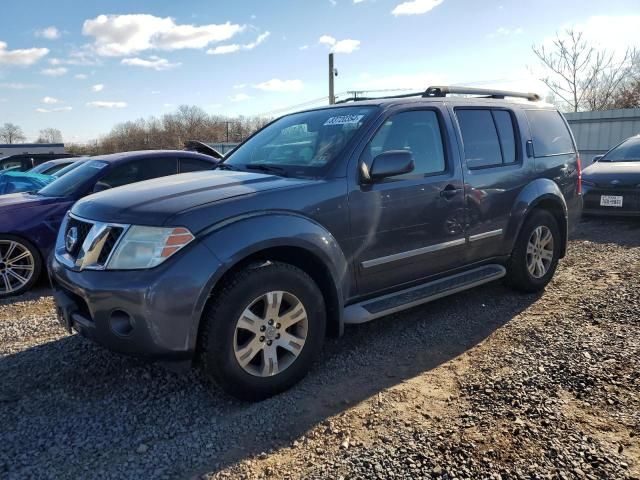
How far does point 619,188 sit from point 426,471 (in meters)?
7.53

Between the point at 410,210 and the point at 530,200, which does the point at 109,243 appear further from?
the point at 530,200

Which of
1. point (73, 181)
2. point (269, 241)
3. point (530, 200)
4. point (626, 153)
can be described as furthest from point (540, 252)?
point (626, 153)

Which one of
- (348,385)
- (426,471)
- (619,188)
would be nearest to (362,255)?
(348,385)

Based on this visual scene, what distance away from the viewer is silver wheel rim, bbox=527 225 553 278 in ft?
16.2

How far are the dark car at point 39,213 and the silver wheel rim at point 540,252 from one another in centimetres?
344

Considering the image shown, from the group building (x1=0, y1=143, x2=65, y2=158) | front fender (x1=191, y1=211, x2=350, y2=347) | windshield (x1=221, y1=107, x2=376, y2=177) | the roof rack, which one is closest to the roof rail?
the roof rack

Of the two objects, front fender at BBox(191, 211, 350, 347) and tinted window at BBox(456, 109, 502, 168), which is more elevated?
tinted window at BBox(456, 109, 502, 168)

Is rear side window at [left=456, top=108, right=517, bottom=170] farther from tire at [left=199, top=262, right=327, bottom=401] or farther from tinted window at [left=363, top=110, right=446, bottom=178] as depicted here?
tire at [left=199, top=262, right=327, bottom=401]

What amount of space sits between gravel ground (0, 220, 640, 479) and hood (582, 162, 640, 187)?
4.67 meters

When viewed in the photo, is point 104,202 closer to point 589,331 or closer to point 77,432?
point 77,432

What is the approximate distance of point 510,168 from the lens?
4.64 meters

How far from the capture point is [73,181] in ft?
20.0

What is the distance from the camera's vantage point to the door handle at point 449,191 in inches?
157

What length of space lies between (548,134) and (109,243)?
4.37 meters
